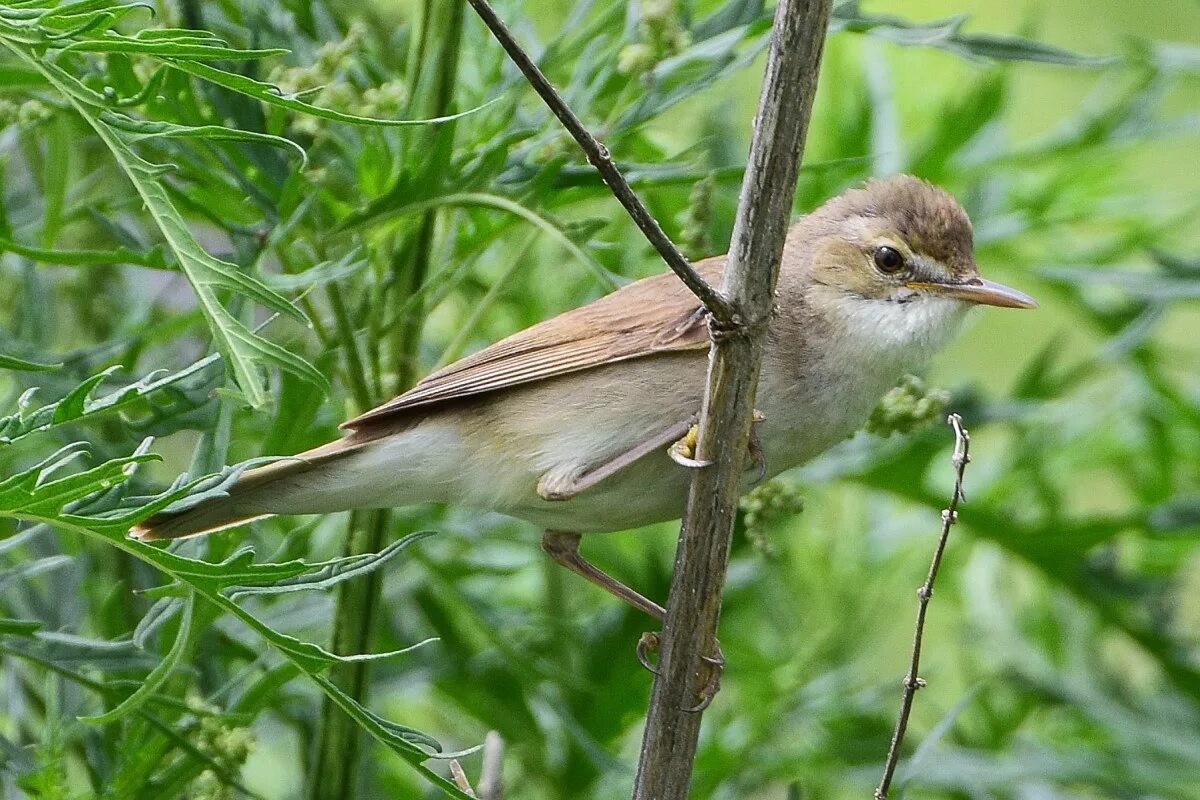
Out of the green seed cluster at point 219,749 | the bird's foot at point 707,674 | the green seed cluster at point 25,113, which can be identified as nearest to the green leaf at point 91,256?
the green seed cluster at point 25,113

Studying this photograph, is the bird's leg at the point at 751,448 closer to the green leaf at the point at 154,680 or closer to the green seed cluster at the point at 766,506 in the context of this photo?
the green seed cluster at the point at 766,506

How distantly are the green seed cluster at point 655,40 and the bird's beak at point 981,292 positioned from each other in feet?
2.28

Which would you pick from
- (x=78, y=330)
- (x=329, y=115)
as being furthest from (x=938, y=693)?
(x=329, y=115)

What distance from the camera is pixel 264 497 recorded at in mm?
2553

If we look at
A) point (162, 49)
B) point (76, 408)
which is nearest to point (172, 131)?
point (162, 49)

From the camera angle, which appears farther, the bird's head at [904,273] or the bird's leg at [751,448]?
the bird's head at [904,273]

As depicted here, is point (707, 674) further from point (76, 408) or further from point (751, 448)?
point (76, 408)

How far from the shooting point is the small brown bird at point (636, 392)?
2.65 metres

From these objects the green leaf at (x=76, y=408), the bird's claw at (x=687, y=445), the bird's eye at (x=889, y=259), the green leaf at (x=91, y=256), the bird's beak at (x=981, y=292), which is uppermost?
the bird's eye at (x=889, y=259)

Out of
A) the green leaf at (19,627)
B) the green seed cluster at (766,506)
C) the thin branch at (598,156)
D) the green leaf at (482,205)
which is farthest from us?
the green seed cluster at (766,506)

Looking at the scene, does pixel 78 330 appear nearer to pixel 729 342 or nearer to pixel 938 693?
pixel 729 342

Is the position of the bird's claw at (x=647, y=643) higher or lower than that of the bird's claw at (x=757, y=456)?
lower

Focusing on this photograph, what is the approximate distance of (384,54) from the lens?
10.5ft

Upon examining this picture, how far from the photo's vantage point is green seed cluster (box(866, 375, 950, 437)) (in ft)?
7.93
